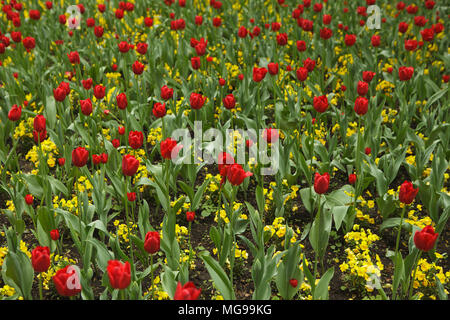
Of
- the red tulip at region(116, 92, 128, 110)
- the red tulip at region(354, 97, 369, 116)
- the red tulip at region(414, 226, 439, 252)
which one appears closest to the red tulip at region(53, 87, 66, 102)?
the red tulip at region(116, 92, 128, 110)

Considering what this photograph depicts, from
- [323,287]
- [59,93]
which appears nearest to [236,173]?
[323,287]

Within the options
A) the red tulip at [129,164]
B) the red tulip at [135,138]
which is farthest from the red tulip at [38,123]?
the red tulip at [129,164]

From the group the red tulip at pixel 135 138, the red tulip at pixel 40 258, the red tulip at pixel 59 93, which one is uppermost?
the red tulip at pixel 59 93

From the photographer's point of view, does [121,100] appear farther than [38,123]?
Yes

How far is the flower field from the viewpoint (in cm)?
268

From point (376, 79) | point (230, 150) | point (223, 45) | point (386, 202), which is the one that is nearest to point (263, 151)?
point (230, 150)

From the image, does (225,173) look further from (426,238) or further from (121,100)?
(121,100)

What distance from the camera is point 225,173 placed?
8.69 feet

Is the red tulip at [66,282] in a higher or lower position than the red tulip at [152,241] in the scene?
lower

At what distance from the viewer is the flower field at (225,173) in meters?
2.68

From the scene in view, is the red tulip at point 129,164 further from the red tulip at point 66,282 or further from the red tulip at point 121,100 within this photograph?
the red tulip at point 121,100

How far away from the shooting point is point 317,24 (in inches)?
235

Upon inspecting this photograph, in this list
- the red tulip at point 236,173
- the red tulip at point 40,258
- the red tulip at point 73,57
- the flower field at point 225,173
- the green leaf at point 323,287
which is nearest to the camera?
the red tulip at point 40,258

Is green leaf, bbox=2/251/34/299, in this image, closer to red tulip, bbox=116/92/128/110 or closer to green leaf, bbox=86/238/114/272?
green leaf, bbox=86/238/114/272
